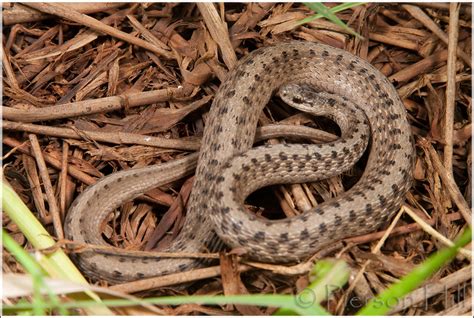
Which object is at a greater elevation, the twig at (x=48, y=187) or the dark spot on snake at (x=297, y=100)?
the dark spot on snake at (x=297, y=100)

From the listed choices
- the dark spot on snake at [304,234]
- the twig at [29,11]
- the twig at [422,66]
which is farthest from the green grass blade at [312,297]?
the twig at [29,11]

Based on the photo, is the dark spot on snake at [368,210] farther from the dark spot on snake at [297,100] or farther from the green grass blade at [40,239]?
the green grass blade at [40,239]

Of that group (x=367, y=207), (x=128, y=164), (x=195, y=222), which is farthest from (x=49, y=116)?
(x=367, y=207)

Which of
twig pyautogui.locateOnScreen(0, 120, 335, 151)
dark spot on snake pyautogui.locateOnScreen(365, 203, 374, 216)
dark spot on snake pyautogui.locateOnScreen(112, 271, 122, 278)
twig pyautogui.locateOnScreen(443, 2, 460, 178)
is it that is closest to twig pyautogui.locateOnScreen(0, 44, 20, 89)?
twig pyautogui.locateOnScreen(0, 120, 335, 151)

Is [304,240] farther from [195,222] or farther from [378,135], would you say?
[378,135]

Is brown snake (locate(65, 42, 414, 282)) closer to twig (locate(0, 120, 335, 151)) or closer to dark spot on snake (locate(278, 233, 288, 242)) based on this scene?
dark spot on snake (locate(278, 233, 288, 242))

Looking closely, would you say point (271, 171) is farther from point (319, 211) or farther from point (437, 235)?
point (437, 235)
